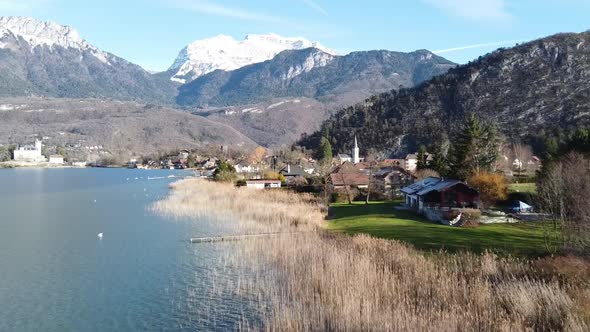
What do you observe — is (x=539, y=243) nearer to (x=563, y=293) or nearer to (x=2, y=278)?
(x=563, y=293)

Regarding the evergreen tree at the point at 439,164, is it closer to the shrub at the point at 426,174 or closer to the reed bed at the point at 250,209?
the shrub at the point at 426,174

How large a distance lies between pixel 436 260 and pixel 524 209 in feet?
84.0

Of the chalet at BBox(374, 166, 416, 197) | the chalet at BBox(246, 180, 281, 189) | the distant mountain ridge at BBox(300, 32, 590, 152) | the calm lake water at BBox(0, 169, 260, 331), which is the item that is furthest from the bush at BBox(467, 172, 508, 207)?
the distant mountain ridge at BBox(300, 32, 590, 152)

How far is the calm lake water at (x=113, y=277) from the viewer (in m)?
17.7

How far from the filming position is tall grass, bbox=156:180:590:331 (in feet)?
44.2

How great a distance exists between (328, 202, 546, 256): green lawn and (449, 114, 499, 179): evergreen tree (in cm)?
1813

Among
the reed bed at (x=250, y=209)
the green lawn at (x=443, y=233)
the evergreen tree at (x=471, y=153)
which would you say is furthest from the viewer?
the evergreen tree at (x=471, y=153)

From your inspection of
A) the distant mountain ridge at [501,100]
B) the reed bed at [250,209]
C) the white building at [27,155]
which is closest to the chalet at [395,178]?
the reed bed at [250,209]

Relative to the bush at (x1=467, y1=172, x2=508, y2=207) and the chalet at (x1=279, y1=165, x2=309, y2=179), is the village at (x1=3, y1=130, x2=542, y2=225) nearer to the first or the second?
the chalet at (x1=279, y1=165, x2=309, y2=179)

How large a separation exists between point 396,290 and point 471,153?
44.2m

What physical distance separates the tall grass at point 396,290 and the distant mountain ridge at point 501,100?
82804 millimetres

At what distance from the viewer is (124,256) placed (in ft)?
95.9

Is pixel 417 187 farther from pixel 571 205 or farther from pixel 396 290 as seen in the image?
pixel 396 290

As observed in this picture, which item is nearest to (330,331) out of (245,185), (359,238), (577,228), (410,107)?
(359,238)
